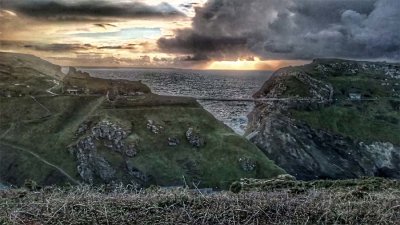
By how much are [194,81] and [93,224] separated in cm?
655

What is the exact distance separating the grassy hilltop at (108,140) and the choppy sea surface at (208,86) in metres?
0.38

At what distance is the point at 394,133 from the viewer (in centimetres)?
1370

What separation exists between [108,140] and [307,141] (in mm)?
5102

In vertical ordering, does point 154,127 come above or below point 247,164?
above

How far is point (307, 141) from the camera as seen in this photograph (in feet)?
44.0

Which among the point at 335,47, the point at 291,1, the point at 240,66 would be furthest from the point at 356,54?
the point at 240,66

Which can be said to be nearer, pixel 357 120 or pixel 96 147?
pixel 96 147

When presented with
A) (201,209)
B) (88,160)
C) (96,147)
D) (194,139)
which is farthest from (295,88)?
(201,209)

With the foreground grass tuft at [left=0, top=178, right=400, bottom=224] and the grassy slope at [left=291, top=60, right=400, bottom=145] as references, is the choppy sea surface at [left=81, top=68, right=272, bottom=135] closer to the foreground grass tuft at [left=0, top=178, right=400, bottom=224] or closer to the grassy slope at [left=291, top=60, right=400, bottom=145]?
the grassy slope at [left=291, top=60, right=400, bottom=145]

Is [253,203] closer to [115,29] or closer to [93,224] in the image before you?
[93,224]

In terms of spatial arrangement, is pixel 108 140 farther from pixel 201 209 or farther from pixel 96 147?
pixel 201 209

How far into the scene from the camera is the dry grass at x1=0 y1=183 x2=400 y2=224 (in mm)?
7883

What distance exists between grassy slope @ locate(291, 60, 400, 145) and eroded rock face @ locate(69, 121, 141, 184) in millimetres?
4507

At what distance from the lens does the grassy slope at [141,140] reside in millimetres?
12539
